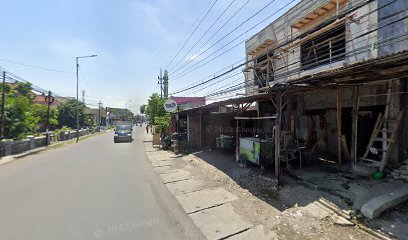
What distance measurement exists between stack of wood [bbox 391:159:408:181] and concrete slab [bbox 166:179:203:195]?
19.5 feet

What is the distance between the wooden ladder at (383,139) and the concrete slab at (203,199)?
15.8ft

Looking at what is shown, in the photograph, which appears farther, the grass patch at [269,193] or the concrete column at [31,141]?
the concrete column at [31,141]

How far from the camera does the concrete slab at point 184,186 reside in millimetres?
7676

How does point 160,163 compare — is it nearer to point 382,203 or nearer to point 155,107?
point 382,203

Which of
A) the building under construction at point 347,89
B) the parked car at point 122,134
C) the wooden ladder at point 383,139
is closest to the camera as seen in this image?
the building under construction at point 347,89

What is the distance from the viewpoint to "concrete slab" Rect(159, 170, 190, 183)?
9.23 m

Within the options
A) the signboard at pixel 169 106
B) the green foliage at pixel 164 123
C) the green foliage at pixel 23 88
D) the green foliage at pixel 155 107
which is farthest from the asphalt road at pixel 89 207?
the green foliage at pixel 23 88

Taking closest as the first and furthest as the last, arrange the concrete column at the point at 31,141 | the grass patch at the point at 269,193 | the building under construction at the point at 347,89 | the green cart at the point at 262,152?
1. the building under construction at the point at 347,89
2. the grass patch at the point at 269,193
3. the green cart at the point at 262,152
4. the concrete column at the point at 31,141

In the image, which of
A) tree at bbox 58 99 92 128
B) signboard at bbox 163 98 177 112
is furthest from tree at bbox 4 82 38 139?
tree at bbox 58 99 92 128

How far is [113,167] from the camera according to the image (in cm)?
1133

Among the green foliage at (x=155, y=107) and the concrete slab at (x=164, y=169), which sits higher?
the green foliage at (x=155, y=107)

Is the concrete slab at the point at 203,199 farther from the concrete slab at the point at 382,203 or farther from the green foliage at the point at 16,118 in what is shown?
the green foliage at the point at 16,118

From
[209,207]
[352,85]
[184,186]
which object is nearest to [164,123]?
[184,186]

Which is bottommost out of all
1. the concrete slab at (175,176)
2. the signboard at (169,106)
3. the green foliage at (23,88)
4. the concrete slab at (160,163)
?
the concrete slab at (175,176)
